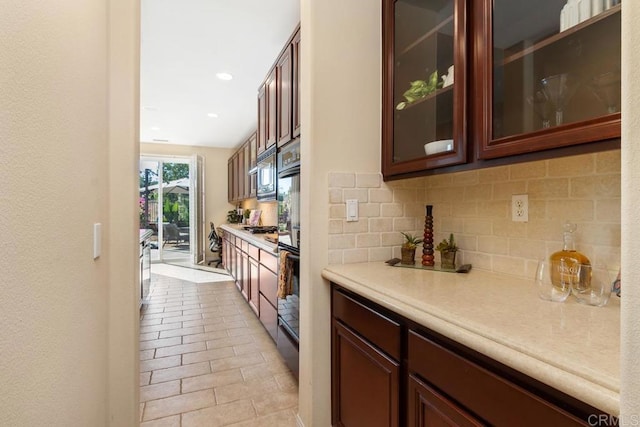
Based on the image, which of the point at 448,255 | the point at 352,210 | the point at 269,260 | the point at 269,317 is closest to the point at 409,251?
the point at 448,255

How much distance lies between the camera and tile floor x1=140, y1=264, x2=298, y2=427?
184 cm

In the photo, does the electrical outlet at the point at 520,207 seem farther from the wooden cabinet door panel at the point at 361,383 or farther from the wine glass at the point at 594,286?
the wooden cabinet door panel at the point at 361,383

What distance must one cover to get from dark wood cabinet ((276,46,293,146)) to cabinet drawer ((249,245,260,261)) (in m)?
1.21

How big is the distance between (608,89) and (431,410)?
1.03 meters

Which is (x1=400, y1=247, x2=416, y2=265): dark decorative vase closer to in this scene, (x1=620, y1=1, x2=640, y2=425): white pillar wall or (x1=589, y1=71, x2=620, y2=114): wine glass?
(x1=589, y1=71, x2=620, y2=114): wine glass

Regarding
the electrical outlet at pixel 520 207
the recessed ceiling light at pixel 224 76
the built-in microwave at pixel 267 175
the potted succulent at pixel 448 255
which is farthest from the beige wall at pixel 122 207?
the recessed ceiling light at pixel 224 76

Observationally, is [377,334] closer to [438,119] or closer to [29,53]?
[438,119]

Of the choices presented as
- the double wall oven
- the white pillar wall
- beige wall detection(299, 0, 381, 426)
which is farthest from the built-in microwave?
the white pillar wall

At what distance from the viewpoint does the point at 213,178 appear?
7305 mm

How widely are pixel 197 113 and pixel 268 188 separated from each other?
2.66 meters

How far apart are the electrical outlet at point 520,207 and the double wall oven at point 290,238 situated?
1.16 meters

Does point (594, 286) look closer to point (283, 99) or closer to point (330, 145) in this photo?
point (330, 145)

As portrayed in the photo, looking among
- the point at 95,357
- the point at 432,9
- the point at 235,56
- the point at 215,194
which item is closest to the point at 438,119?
the point at 432,9

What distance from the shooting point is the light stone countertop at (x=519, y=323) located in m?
0.57
